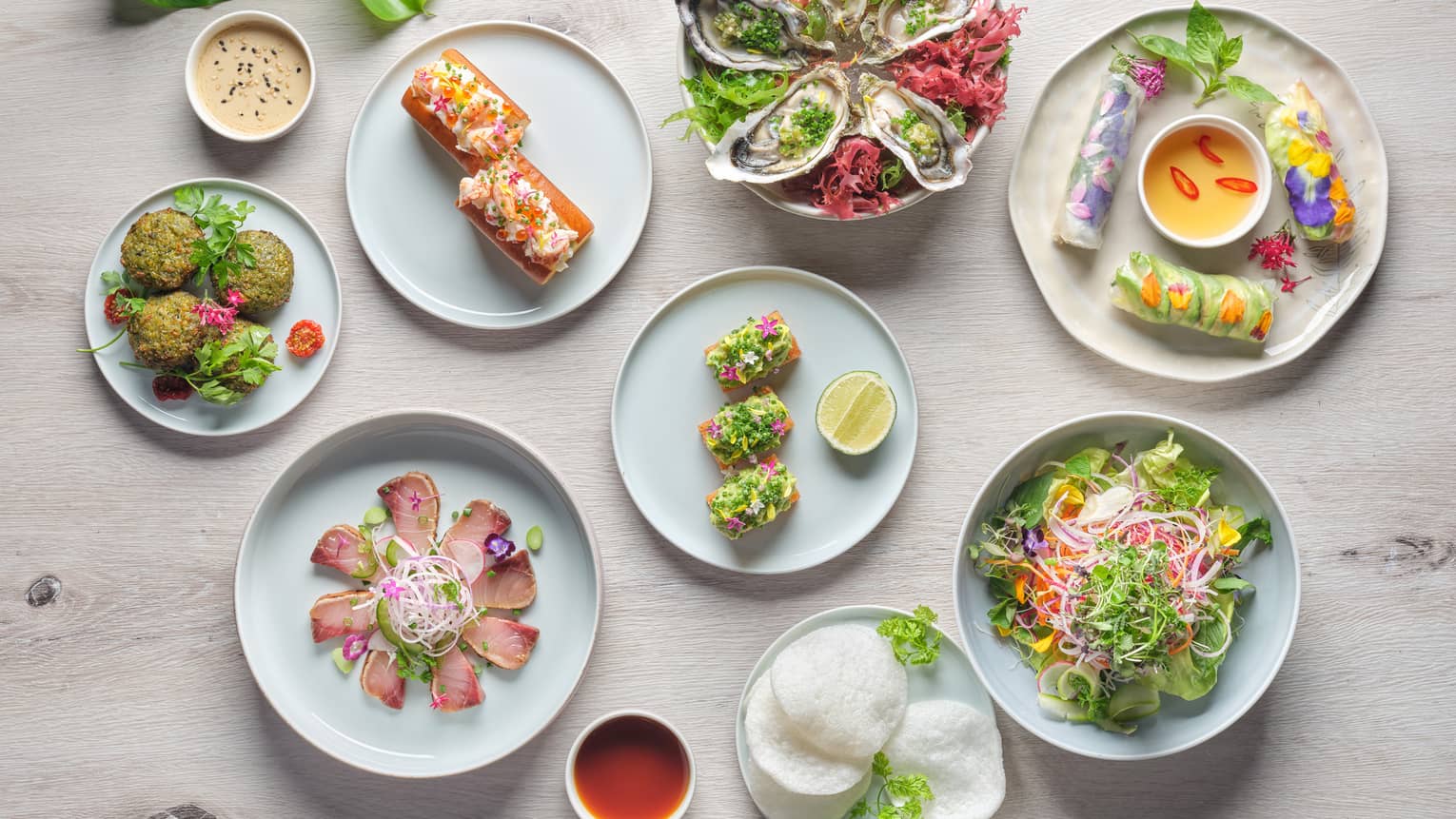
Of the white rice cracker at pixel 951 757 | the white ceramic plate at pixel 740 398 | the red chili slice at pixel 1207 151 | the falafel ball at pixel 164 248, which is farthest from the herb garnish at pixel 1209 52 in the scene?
the falafel ball at pixel 164 248

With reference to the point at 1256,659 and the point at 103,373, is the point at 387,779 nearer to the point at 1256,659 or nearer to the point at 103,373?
the point at 103,373

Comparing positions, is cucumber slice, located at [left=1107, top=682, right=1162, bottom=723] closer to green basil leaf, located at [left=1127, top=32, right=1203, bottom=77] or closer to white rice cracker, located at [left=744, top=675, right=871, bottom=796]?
white rice cracker, located at [left=744, top=675, right=871, bottom=796]

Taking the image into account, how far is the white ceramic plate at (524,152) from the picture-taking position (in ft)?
9.91

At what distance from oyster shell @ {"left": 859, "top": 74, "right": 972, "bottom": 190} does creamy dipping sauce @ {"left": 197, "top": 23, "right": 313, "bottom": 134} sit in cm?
184

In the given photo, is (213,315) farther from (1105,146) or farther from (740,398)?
(1105,146)

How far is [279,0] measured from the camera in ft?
10.1

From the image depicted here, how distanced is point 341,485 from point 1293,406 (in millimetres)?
3106

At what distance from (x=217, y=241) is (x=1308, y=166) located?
133 inches

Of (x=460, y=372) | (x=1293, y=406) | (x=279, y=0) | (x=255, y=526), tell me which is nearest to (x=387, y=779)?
(x=255, y=526)

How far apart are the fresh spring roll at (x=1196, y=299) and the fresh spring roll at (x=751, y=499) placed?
1.22 m

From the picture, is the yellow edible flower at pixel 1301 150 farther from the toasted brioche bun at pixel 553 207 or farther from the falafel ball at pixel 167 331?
the falafel ball at pixel 167 331

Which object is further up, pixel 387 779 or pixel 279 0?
pixel 279 0

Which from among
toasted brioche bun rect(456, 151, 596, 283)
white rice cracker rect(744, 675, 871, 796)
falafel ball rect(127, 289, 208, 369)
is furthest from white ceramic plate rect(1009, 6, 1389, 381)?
falafel ball rect(127, 289, 208, 369)

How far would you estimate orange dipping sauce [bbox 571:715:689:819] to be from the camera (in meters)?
2.94
